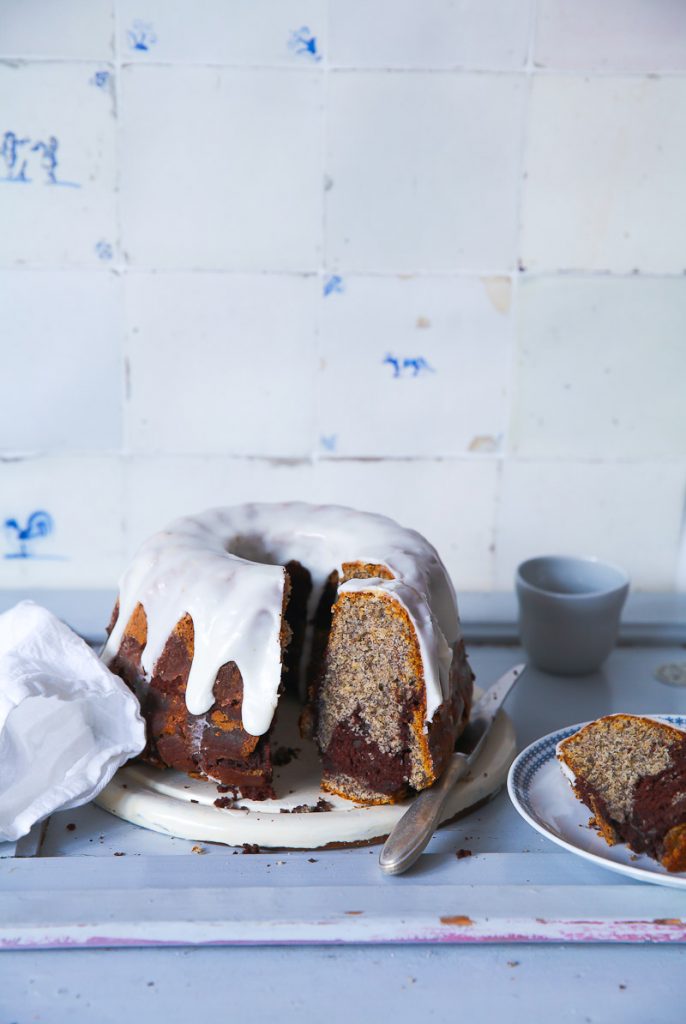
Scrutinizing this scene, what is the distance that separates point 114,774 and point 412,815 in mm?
266

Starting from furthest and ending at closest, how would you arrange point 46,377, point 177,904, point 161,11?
point 46,377 < point 161,11 < point 177,904

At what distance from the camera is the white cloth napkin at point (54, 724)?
0.88m

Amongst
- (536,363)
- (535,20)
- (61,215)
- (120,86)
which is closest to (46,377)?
(61,215)

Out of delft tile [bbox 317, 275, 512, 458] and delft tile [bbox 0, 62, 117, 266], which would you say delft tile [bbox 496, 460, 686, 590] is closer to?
delft tile [bbox 317, 275, 512, 458]

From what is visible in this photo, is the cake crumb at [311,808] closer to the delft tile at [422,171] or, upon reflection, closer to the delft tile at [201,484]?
the delft tile at [201,484]

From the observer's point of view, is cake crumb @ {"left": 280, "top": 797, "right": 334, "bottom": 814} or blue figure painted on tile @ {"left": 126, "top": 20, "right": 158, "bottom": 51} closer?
cake crumb @ {"left": 280, "top": 797, "right": 334, "bottom": 814}

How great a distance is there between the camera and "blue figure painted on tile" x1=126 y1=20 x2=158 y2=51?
1.35 meters

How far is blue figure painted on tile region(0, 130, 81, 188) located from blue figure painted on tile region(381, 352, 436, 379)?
1.53 ft

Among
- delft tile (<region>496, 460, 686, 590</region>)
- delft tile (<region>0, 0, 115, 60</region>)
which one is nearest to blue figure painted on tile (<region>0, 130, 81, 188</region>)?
delft tile (<region>0, 0, 115, 60</region>)

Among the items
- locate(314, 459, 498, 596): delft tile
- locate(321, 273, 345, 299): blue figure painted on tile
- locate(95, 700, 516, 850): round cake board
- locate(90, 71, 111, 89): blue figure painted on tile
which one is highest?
locate(90, 71, 111, 89): blue figure painted on tile

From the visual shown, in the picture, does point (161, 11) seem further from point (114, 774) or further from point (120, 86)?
point (114, 774)

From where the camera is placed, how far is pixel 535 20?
1361 mm

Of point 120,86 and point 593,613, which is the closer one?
point 593,613

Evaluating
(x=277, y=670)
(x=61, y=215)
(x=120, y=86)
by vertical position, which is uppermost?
(x=120, y=86)
